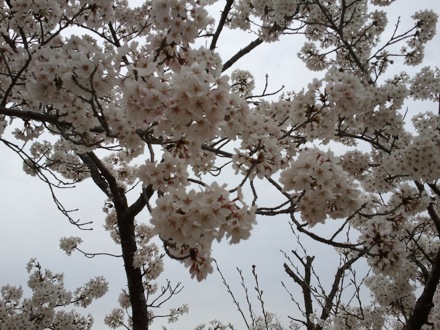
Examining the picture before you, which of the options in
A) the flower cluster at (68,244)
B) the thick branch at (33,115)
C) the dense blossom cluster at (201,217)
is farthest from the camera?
the flower cluster at (68,244)

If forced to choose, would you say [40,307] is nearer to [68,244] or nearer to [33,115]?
[68,244]

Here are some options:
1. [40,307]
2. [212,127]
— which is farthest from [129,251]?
[212,127]

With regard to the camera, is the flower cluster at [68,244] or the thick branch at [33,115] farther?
the flower cluster at [68,244]

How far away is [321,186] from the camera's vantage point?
2.28 metres

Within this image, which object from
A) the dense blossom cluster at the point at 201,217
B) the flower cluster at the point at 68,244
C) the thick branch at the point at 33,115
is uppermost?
the flower cluster at the point at 68,244

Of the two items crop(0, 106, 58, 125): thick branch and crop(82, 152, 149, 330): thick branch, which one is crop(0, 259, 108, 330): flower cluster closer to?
crop(82, 152, 149, 330): thick branch

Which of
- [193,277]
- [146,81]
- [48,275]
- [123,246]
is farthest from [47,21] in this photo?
[48,275]

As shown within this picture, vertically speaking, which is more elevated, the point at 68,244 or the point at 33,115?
the point at 68,244

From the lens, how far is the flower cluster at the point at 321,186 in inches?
89.0

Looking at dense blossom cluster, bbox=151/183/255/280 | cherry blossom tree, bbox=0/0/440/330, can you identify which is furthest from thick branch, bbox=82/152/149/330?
dense blossom cluster, bbox=151/183/255/280

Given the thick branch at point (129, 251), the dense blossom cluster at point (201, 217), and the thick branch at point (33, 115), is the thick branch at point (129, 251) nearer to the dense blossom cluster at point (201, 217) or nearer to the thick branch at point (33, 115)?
the thick branch at point (33, 115)

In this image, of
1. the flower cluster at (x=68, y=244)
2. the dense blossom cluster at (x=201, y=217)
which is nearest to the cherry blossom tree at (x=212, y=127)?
the dense blossom cluster at (x=201, y=217)

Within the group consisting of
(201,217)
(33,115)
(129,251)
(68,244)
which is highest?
(68,244)

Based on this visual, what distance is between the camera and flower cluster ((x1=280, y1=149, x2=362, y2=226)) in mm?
2260
